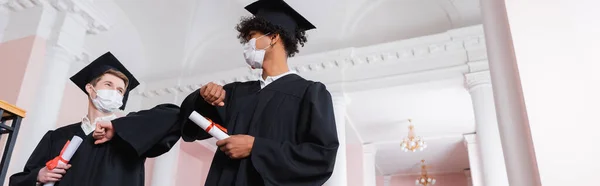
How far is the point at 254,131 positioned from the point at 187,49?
5.81 m

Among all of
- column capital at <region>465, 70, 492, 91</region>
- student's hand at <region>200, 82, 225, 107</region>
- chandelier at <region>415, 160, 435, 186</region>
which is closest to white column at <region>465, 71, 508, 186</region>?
column capital at <region>465, 70, 492, 91</region>

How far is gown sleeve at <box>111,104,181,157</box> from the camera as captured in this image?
2.18 m

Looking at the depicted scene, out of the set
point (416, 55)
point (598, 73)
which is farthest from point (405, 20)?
point (598, 73)

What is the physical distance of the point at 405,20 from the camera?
6.41 metres

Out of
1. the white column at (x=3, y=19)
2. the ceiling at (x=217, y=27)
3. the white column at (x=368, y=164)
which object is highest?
the ceiling at (x=217, y=27)

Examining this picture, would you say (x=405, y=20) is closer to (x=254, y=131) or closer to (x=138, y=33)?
(x=138, y=33)

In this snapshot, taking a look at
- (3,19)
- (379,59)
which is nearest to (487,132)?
(379,59)

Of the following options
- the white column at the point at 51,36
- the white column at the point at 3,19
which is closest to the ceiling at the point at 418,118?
the white column at the point at 51,36

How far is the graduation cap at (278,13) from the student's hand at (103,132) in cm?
86

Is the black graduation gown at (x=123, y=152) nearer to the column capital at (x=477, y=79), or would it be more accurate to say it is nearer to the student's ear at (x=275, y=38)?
the student's ear at (x=275, y=38)

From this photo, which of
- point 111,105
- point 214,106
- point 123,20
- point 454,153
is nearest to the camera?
point 214,106

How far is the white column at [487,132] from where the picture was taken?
5133 millimetres

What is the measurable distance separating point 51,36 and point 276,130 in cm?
425

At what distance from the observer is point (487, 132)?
208 inches
